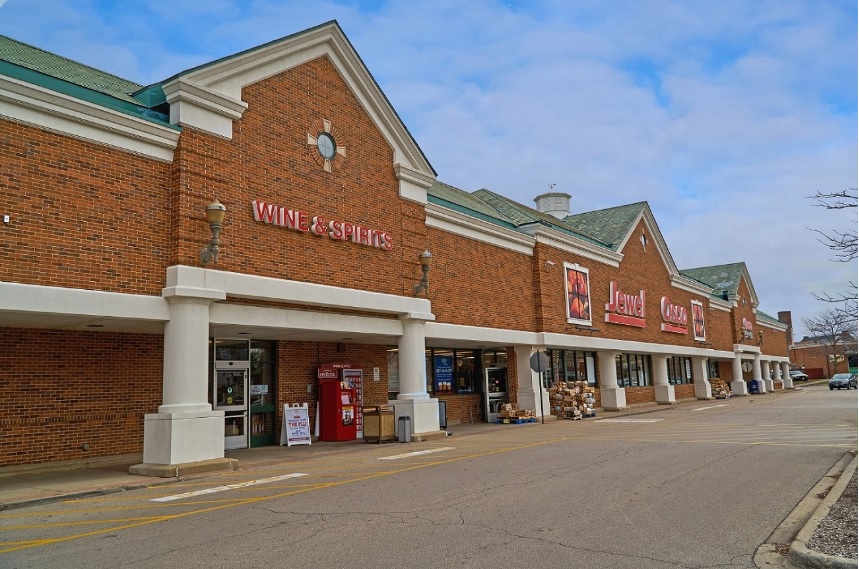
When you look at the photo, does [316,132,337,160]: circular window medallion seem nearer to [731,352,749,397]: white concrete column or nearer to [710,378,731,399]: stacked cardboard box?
[710,378,731,399]: stacked cardboard box

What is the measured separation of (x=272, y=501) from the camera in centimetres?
974

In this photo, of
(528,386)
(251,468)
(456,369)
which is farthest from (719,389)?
(251,468)

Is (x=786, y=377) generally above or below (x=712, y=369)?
below

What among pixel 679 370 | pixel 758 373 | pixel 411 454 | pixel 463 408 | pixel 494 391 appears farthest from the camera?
pixel 758 373

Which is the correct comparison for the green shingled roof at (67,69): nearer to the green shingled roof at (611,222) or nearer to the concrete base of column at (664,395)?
the green shingled roof at (611,222)

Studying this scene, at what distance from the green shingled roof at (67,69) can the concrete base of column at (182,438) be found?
21.4ft

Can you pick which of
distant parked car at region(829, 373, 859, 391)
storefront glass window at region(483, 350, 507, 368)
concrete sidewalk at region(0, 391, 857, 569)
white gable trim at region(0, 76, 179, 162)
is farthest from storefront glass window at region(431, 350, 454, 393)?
distant parked car at region(829, 373, 859, 391)

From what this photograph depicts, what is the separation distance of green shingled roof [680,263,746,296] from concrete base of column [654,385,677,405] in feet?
55.0

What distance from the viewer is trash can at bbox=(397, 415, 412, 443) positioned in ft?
Result: 60.8

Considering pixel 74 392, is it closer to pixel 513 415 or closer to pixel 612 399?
pixel 513 415

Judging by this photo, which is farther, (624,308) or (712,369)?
(712,369)

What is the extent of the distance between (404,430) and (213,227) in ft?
26.6

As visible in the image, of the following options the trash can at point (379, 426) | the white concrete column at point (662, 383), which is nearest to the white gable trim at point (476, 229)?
the trash can at point (379, 426)

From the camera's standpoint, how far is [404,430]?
60.9 feet
